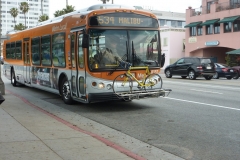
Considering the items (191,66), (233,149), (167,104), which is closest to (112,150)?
(233,149)

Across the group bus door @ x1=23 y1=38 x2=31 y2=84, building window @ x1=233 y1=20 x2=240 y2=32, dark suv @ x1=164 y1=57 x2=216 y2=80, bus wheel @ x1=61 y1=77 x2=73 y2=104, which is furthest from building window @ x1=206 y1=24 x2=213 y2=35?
bus wheel @ x1=61 y1=77 x2=73 y2=104

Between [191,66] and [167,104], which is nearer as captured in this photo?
[167,104]

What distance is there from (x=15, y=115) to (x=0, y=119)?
0.80 metres

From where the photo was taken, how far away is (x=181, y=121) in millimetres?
9547

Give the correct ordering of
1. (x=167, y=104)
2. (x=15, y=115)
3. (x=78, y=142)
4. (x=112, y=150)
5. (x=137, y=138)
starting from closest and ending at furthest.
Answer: (x=112, y=150)
(x=78, y=142)
(x=137, y=138)
(x=15, y=115)
(x=167, y=104)

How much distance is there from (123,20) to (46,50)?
4509mm

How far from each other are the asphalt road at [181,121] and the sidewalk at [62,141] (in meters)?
0.45

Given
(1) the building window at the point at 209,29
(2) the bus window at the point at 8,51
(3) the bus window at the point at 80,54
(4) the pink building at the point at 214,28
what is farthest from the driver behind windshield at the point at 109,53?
(1) the building window at the point at 209,29

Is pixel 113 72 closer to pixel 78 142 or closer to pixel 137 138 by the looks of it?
pixel 137 138

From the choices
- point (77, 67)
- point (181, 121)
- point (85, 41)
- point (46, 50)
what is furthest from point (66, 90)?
point (181, 121)

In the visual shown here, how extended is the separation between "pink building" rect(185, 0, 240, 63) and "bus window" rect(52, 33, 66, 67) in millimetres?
29857

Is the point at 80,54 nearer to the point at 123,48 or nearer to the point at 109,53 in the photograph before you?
the point at 109,53

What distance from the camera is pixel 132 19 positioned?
1119 cm

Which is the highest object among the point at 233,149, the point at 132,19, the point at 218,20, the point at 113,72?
the point at 218,20
